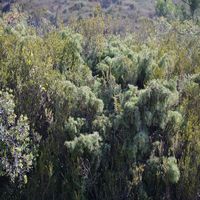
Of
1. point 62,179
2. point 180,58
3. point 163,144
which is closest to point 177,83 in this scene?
point 180,58

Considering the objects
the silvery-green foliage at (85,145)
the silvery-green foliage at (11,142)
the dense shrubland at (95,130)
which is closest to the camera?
the silvery-green foliage at (11,142)

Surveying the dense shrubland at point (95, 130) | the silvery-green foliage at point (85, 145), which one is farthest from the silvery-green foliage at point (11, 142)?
the silvery-green foliage at point (85, 145)

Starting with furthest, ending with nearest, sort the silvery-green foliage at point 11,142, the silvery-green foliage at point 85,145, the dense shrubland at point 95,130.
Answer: the silvery-green foliage at point 85,145
the dense shrubland at point 95,130
the silvery-green foliage at point 11,142

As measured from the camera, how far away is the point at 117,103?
22.1ft

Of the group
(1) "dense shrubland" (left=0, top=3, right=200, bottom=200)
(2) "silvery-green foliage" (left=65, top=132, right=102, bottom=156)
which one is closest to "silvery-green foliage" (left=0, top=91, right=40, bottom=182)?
(1) "dense shrubland" (left=0, top=3, right=200, bottom=200)

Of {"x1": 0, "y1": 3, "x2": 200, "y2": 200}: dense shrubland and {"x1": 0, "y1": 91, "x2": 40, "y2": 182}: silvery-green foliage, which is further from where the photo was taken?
{"x1": 0, "y1": 3, "x2": 200, "y2": 200}: dense shrubland

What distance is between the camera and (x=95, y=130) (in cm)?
653

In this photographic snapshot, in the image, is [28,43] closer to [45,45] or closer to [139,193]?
[45,45]

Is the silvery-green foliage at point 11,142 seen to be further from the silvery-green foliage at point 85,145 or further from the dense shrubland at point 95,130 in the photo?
the silvery-green foliage at point 85,145

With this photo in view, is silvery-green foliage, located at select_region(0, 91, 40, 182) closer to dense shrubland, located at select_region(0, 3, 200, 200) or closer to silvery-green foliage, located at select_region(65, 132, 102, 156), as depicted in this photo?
dense shrubland, located at select_region(0, 3, 200, 200)

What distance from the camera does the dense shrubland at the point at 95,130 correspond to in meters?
5.86

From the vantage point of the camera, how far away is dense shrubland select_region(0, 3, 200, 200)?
5.86 metres

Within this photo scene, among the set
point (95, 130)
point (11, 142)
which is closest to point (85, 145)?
point (95, 130)

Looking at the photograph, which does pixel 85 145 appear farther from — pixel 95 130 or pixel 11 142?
pixel 11 142
